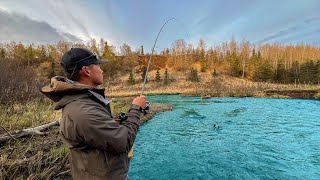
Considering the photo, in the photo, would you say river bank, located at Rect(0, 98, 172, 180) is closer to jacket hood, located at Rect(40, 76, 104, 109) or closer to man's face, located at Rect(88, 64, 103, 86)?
man's face, located at Rect(88, 64, 103, 86)

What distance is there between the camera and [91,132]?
1.98m

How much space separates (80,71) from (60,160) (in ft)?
15.3

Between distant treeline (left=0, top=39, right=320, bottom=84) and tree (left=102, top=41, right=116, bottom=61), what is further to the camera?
tree (left=102, top=41, right=116, bottom=61)

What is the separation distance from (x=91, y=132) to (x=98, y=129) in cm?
6

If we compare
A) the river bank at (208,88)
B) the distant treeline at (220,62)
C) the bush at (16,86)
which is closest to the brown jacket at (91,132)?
the bush at (16,86)

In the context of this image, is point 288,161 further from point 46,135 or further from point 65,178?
point 46,135

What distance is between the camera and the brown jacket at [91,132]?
200cm

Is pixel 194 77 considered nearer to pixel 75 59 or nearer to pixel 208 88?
pixel 208 88

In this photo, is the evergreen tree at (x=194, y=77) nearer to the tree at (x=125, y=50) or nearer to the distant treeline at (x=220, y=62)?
the distant treeline at (x=220, y=62)

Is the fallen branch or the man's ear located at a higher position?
the man's ear

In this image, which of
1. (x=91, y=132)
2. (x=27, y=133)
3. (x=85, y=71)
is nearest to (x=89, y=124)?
(x=91, y=132)

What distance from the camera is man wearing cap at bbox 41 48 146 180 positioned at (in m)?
2.01

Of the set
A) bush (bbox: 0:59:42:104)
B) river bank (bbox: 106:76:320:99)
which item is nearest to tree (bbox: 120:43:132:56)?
river bank (bbox: 106:76:320:99)

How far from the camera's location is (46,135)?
27.3 feet
